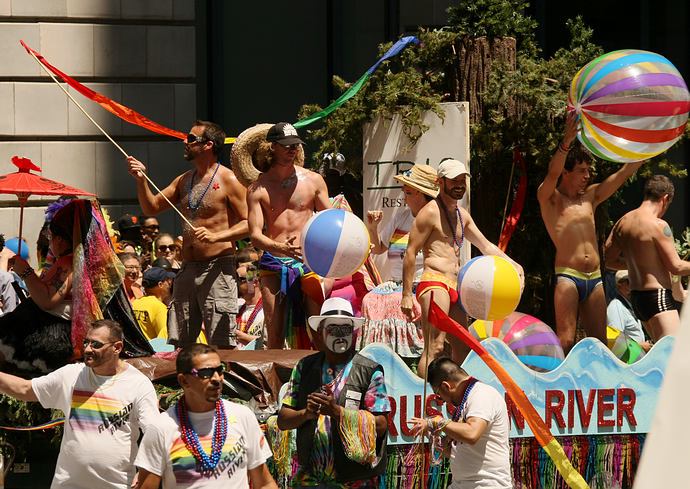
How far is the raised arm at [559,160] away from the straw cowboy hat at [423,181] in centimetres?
77

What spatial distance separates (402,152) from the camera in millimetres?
9875

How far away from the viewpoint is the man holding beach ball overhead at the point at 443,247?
8.36 m

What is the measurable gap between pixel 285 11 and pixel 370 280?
6.21m

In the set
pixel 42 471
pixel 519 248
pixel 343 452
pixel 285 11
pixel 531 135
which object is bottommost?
pixel 42 471

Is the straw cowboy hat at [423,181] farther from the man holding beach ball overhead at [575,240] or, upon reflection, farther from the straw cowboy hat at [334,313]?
the straw cowboy hat at [334,313]

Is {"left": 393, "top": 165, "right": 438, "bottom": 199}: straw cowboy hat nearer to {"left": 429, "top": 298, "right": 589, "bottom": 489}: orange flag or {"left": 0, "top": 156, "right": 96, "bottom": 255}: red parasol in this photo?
{"left": 429, "top": 298, "right": 589, "bottom": 489}: orange flag

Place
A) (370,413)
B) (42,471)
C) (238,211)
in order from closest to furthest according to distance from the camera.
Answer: (370,413) → (42,471) → (238,211)

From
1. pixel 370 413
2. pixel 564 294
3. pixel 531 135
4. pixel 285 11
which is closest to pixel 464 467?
pixel 370 413

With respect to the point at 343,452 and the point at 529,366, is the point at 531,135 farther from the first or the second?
the point at 343,452

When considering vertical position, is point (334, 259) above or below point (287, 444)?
above

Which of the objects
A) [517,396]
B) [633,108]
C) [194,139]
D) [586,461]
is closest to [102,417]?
[517,396]

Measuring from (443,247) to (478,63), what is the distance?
2253 mm

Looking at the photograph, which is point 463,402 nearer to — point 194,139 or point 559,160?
point 559,160

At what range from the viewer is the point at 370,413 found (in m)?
6.01
